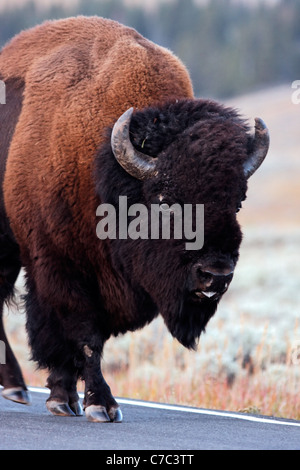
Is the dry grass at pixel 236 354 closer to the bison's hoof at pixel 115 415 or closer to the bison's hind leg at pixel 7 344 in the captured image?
the bison's hind leg at pixel 7 344

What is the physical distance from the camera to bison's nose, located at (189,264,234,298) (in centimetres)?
599

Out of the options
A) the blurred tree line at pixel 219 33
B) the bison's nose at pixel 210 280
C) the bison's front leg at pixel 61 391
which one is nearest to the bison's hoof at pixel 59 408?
the bison's front leg at pixel 61 391

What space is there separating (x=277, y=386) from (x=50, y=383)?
2.63m

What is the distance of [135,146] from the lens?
6.68 meters

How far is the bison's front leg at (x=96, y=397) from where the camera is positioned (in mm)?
6516

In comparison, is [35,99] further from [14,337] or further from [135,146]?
[14,337]

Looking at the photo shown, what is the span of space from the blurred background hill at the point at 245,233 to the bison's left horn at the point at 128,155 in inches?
31.1

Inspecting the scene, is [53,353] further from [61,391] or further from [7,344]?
[7,344]

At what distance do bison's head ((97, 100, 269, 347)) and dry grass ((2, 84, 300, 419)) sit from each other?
71.7 inches

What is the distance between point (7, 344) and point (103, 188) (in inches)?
71.4

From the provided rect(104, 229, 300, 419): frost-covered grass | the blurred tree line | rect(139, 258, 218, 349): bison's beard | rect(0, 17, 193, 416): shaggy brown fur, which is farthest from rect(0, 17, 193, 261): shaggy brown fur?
the blurred tree line

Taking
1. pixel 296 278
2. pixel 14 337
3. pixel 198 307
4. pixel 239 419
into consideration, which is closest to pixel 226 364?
pixel 239 419

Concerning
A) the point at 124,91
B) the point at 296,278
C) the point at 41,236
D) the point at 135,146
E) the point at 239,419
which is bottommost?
the point at 239,419

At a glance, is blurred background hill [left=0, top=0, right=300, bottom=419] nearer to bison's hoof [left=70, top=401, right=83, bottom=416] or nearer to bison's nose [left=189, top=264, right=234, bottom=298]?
bison's nose [left=189, top=264, right=234, bottom=298]
